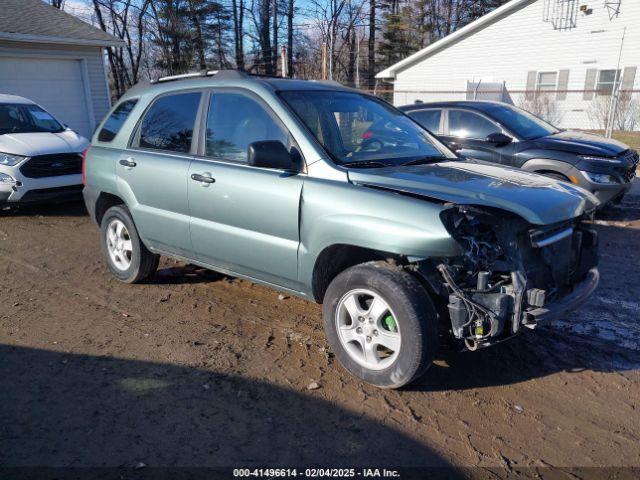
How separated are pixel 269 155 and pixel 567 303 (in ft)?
7.00

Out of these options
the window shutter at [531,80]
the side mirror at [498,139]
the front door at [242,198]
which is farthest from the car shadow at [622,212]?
the window shutter at [531,80]

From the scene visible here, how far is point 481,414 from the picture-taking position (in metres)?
3.23

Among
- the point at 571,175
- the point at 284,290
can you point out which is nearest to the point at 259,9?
the point at 571,175

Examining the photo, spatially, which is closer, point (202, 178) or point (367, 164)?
point (367, 164)

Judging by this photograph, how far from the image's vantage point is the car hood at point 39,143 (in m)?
8.22

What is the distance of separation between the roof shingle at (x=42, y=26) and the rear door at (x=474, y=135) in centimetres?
1181

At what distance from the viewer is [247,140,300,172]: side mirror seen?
3.59 m

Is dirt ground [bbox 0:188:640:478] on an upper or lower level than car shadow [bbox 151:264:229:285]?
upper

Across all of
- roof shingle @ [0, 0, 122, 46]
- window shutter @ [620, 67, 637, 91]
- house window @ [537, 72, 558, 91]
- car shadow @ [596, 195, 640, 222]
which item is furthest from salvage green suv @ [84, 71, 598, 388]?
house window @ [537, 72, 558, 91]

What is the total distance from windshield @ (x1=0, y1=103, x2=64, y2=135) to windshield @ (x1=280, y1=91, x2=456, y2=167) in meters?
6.87

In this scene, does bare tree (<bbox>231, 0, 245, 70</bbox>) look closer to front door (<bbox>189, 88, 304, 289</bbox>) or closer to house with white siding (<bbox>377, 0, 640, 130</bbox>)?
house with white siding (<bbox>377, 0, 640, 130</bbox>)

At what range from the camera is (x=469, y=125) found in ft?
26.5

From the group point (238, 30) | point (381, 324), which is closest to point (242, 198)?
point (381, 324)

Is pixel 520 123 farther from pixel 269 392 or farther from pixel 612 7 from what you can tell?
pixel 612 7
